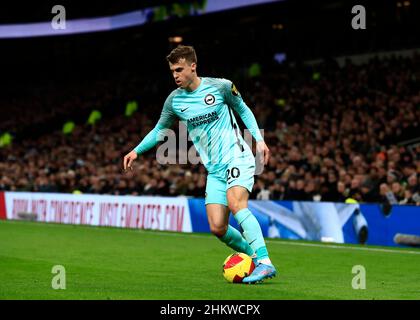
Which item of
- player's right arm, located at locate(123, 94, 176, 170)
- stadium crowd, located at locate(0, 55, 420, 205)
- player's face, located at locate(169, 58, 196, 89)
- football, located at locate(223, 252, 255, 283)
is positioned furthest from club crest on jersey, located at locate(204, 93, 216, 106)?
stadium crowd, located at locate(0, 55, 420, 205)

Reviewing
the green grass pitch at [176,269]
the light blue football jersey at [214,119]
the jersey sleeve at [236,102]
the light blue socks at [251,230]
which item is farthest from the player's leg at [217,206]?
the jersey sleeve at [236,102]

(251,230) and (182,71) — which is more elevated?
(182,71)

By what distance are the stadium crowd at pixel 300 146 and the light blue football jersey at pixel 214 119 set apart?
8435 millimetres

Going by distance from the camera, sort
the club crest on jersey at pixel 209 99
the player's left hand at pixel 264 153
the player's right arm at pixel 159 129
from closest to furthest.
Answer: the player's left hand at pixel 264 153 → the club crest on jersey at pixel 209 99 → the player's right arm at pixel 159 129

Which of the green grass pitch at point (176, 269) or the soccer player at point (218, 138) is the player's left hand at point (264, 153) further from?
the green grass pitch at point (176, 269)

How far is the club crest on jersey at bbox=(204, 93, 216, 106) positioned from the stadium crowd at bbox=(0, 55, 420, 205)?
8687mm

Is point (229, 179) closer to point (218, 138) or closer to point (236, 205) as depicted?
point (236, 205)

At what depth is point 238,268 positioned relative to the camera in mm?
9719

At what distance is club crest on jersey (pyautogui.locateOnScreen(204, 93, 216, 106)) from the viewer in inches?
389

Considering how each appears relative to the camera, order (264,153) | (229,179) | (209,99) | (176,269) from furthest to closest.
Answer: (176,269) → (209,99) → (229,179) → (264,153)

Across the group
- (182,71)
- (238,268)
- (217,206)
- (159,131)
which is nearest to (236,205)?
(217,206)

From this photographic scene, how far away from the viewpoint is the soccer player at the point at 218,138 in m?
9.72

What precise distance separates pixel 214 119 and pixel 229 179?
728 mm

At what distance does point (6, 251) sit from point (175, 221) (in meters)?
8.00
